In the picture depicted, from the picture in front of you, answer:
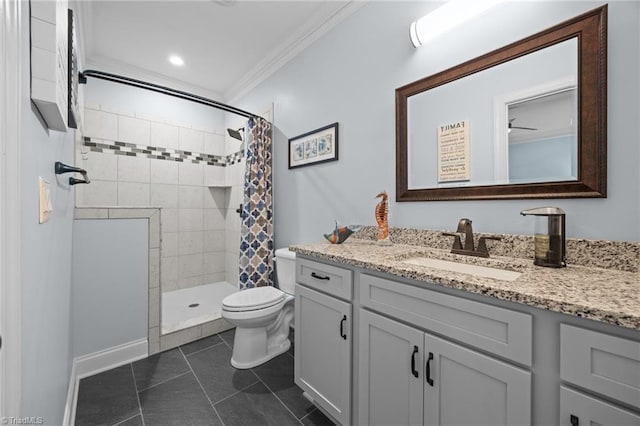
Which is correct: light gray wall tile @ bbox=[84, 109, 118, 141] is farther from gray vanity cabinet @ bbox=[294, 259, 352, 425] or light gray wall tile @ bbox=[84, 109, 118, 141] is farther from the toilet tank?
gray vanity cabinet @ bbox=[294, 259, 352, 425]

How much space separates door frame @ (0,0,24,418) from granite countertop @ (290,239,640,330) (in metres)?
1.00

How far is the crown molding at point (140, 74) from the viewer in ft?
8.89

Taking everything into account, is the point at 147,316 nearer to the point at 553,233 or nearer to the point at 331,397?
the point at 331,397

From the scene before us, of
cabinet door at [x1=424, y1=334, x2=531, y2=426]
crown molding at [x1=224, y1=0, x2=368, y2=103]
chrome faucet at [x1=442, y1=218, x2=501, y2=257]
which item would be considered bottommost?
cabinet door at [x1=424, y1=334, x2=531, y2=426]

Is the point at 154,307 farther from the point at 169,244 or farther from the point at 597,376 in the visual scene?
the point at 597,376

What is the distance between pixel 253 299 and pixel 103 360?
1.06 m

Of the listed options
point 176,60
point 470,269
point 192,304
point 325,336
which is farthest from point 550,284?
point 176,60

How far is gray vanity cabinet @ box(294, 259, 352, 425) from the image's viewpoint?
4.03ft

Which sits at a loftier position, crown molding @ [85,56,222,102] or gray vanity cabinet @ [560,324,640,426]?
crown molding @ [85,56,222,102]

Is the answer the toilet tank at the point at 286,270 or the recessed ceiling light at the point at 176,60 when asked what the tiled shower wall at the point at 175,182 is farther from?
the toilet tank at the point at 286,270

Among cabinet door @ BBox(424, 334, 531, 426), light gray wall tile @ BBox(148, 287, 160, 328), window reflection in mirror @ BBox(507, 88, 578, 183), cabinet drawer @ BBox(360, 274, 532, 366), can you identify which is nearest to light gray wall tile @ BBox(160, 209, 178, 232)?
light gray wall tile @ BBox(148, 287, 160, 328)

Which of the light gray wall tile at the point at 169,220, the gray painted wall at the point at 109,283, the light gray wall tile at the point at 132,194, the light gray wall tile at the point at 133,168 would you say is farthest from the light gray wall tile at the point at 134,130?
the gray painted wall at the point at 109,283

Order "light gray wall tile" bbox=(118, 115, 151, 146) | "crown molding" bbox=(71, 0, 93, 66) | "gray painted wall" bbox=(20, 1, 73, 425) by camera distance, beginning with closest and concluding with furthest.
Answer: "gray painted wall" bbox=(20, 1, 73, 425), "crown molding" bbox=(71, 0, 93, 66), "light gray wall tile" bbox=(118, 115, 151, 146)

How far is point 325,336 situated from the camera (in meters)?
1.33
